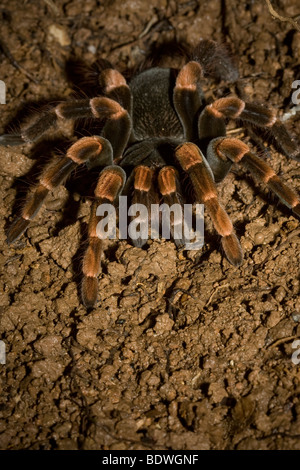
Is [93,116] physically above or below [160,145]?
above

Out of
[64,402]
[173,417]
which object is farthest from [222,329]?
[64,402]

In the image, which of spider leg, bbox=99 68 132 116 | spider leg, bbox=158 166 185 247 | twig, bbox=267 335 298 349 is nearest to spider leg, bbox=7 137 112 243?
spider leg, bbox=158 166 185 247

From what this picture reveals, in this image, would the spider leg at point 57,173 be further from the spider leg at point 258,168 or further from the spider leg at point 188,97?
the spider leg at point 258,168

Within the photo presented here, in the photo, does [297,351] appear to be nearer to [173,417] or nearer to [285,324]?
[285,324]

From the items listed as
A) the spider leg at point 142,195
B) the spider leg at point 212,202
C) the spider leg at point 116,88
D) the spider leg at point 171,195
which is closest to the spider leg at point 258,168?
the spider leg at point 212,202

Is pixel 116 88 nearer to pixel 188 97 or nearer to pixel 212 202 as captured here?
pixel 188 97

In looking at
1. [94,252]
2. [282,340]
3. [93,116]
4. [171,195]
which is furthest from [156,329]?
[93,116]
